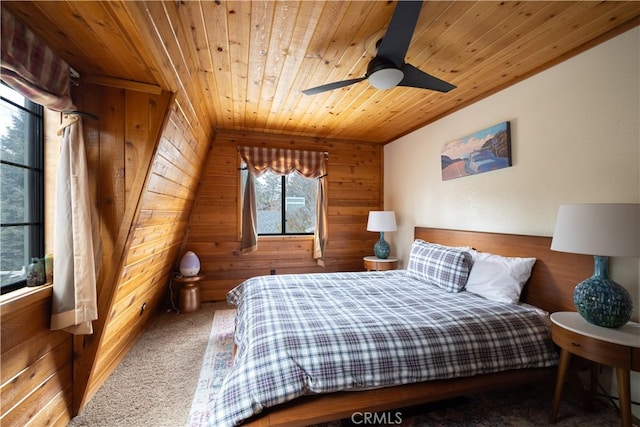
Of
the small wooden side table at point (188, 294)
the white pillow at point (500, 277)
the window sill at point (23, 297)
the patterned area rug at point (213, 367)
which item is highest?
the window sill at point (23, 297)

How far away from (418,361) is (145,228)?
80.4 inches

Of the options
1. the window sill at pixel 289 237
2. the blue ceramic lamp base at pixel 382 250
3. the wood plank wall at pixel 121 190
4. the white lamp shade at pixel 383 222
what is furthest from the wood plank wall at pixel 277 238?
the wood plank wall at pixel 121 190

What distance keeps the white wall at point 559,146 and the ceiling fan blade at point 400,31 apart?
132 cm

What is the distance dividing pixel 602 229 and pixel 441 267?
3.84 ft

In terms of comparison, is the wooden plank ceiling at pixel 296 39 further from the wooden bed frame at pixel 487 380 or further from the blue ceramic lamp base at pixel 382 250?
the blue ceramic lamp base at pixel 382 250

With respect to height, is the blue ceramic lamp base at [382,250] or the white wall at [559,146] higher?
the white wall at [559,146]

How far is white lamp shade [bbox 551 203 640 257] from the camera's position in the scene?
4.41 ft

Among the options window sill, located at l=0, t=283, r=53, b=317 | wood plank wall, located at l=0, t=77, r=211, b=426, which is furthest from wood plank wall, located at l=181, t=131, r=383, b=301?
window sill, located at l=0, t=283, r=53, b=317

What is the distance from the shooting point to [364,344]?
1.44 metres

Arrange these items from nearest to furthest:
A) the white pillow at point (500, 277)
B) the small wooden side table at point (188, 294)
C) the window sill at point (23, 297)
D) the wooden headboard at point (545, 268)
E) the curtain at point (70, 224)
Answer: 1. the window sill at point (23, 297)
2. the curtain at point (70, 224)
3. the wooden headboard at point (545, 268)
4. the white pillow at point (500, 277)
5. the small wooden side table at point (188, 294)

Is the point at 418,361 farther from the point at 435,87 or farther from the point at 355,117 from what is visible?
the point at 355,117

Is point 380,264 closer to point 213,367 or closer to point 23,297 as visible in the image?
point 213,367

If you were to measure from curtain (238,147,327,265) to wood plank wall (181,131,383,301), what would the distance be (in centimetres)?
14

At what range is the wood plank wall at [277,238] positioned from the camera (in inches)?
145
